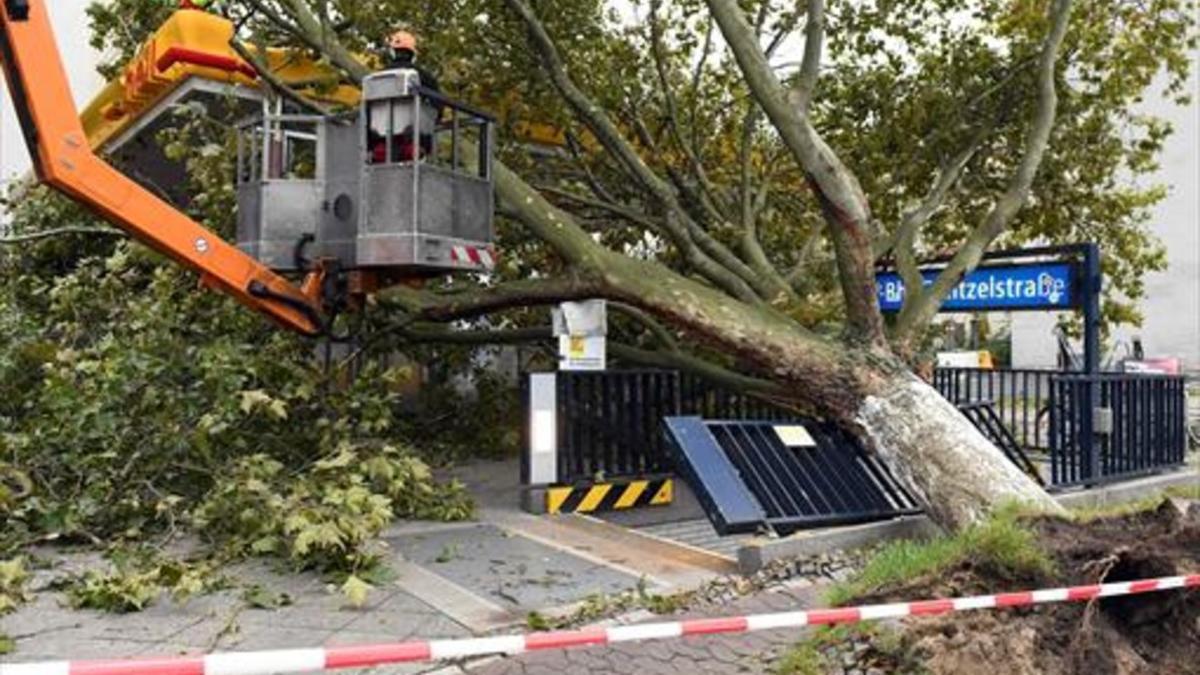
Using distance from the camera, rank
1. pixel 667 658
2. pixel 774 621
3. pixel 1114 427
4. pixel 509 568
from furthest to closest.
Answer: pixel 1114 427 < pixel 509 568 < pixel 667 658 < pixel 774 621

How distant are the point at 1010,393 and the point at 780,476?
20.4ft

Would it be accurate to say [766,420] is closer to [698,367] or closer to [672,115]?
[698,367]

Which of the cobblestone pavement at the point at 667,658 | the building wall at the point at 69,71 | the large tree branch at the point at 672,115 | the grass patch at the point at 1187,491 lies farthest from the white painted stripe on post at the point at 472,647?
the building wall at the point at 69,71

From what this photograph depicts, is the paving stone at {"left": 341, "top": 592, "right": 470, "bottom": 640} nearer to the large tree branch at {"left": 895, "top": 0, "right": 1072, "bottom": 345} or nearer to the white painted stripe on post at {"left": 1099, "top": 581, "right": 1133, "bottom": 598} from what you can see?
→ the white painted stripe on post at {"left": 1099, "top": 581, "right": 1133, "bottom": 598}

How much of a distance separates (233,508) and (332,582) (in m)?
1.20

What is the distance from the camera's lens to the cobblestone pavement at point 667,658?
4.36 m

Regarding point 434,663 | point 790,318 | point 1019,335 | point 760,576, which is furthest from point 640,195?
point 1019,335

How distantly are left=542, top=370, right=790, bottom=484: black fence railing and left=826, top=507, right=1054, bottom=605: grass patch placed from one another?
3.37 m

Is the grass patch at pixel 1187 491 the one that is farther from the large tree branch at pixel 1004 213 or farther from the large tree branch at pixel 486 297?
the large tree branch at pixel 486 297

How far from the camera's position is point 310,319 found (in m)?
7.29

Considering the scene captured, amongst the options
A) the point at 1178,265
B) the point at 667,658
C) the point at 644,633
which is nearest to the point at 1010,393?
the point at 667,658

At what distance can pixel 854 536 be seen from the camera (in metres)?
6.62

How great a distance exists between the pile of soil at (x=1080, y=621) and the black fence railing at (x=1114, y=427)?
351 cm

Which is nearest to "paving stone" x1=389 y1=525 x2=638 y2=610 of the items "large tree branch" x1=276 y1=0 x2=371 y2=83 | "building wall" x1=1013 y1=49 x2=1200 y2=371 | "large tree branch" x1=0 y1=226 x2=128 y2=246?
"large tree branch" x1=0 y1=226 x2=128 y2=246
